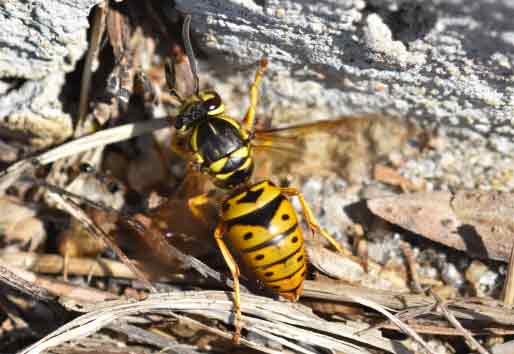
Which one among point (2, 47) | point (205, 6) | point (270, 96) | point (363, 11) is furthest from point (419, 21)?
point (2, 47)

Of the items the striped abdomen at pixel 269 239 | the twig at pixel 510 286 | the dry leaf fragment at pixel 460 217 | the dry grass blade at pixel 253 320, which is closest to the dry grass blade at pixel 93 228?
the dry grass blade at pixel 253 320

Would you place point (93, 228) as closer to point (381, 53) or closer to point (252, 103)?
point (252, 103)

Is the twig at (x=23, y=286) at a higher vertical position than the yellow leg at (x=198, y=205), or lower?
lower

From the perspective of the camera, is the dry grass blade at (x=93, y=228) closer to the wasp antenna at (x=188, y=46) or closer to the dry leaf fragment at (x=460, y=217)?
the wasp antenna at (x=188, y=46)

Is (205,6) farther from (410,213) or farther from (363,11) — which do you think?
(410,213)

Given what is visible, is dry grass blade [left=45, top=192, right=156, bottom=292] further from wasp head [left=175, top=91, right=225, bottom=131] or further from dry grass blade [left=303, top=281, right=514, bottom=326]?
dry grass blade [left=303, top=281, right=514, bottom=326]

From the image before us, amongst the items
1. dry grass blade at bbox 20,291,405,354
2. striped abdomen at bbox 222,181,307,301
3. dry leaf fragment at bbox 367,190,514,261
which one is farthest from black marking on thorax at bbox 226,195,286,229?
dry leaf fragment at bbox 367,190,514,261

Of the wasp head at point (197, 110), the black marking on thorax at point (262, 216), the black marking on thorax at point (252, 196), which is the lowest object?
the black marking on thorax at point (262, 216)

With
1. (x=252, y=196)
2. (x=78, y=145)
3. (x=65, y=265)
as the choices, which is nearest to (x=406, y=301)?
(x=252, y=196)
